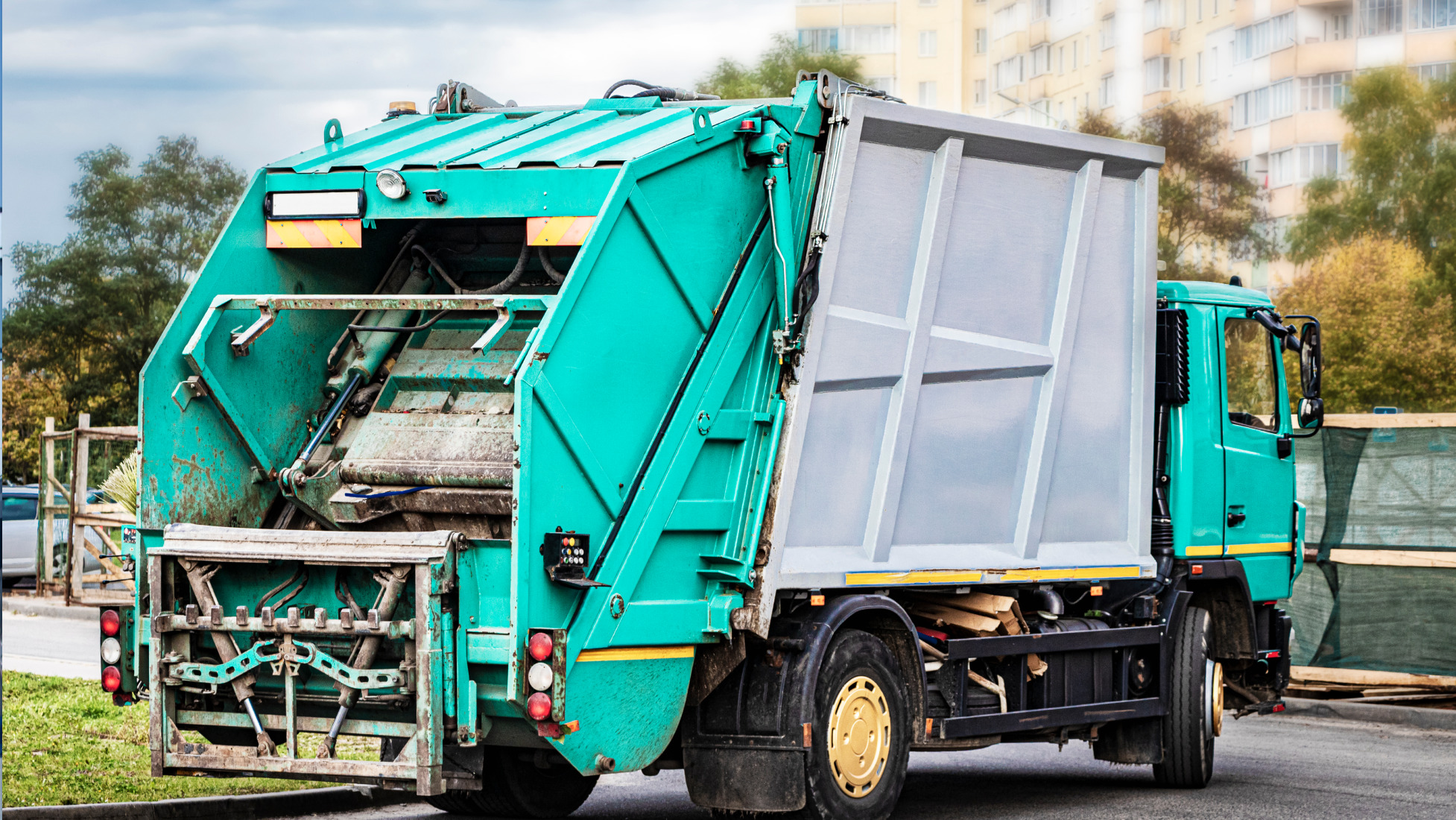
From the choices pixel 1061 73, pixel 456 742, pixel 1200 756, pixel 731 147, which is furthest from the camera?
pixel 1061 73

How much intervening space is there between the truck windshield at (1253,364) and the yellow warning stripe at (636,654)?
4395 millimetres

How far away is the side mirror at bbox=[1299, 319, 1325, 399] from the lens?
9570 mm

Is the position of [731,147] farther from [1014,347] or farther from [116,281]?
[116,281]

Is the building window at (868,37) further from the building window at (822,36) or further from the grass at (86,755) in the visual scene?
the grass at (86,755)

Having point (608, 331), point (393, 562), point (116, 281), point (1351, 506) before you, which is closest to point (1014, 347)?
point (608, 331)

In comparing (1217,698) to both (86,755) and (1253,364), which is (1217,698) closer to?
(1253,364)

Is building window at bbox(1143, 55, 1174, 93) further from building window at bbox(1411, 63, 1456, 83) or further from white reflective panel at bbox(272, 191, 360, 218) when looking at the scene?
white reflective panel at bbox(272, 191, 360, 218)

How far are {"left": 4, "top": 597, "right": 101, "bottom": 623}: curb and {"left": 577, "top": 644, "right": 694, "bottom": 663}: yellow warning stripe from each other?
48.0 ft

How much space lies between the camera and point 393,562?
607 cm

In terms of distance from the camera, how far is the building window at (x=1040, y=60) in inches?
2493

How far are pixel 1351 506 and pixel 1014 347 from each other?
630cm

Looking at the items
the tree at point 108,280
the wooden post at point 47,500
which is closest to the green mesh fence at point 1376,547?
the wooden post at point 47,500

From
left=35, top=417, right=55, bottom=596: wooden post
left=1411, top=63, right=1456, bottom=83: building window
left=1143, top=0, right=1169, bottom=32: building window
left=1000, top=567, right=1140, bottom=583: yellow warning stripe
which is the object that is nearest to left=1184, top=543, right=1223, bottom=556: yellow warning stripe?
left=1000, top=567, right=1140, bottom=583: yellow warning stripe

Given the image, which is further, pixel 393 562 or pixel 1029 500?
pixel 1029 500
